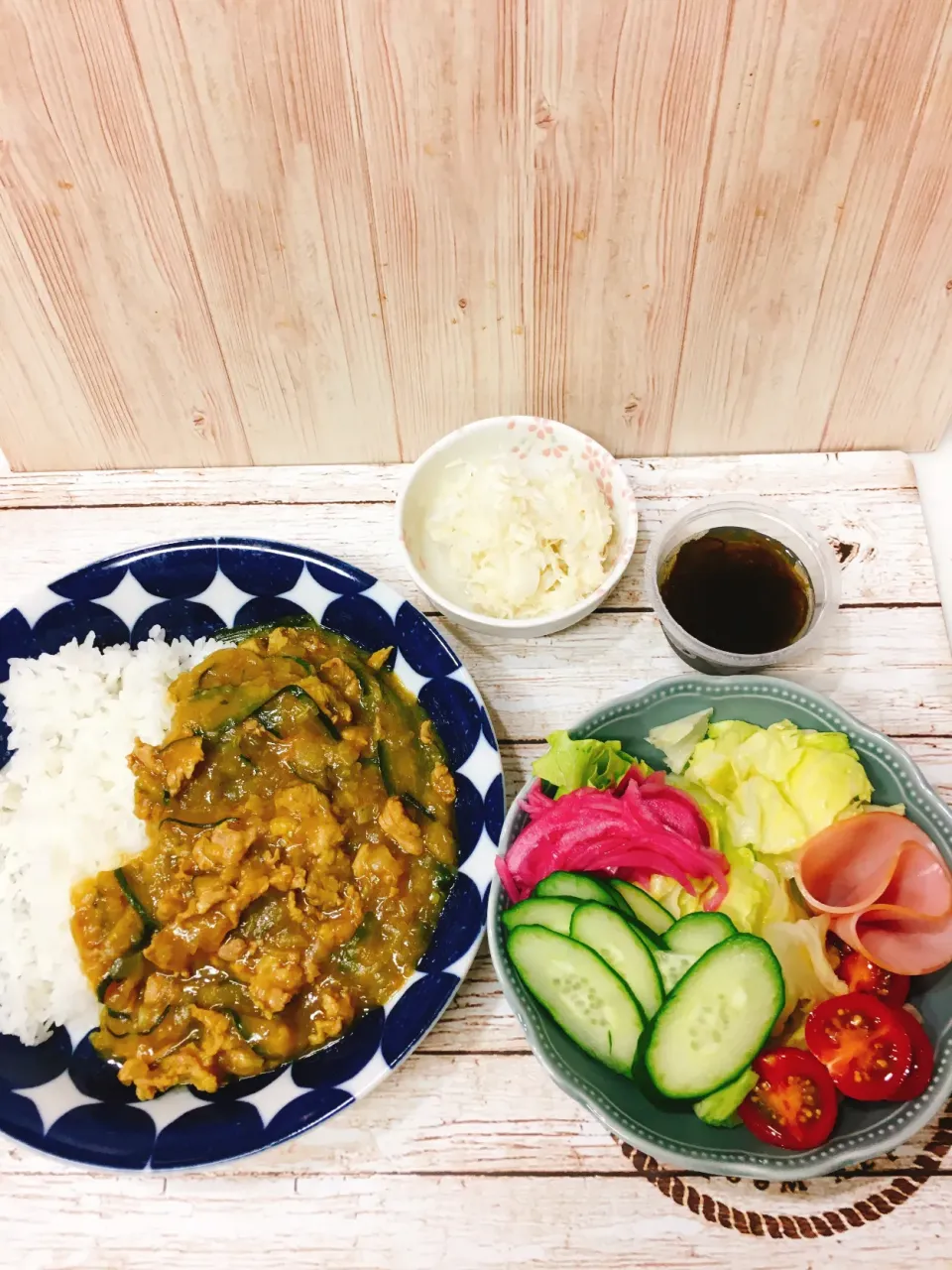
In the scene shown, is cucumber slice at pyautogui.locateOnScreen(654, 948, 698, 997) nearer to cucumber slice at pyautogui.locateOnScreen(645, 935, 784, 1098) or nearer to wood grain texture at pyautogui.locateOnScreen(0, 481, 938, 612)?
cucumber slice at pyautogui.locateOnScreen(645, 935, 784, 1098)

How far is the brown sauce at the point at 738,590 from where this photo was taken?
83.0 inches

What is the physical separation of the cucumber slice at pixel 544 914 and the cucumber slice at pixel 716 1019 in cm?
21

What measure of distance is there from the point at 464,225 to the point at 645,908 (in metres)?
1.43

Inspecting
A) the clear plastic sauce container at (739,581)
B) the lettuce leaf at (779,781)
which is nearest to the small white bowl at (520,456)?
the clear plastic sauce container at (739,581)

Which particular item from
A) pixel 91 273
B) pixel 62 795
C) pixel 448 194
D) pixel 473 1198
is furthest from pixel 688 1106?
pixel 91 273

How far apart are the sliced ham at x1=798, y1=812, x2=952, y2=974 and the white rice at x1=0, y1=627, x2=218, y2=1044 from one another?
1407 mm

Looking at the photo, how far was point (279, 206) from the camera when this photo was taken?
192 centimetres

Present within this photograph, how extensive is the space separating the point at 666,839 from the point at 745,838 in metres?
0.19

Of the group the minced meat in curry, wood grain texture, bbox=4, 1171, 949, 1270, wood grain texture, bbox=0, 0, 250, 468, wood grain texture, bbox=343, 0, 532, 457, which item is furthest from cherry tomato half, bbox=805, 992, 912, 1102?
wood grain texture, bbox=0, 0, 250, 468

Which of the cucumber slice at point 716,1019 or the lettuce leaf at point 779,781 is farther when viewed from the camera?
the lettuce leaf at point 779,781

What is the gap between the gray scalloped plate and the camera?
1.53 m

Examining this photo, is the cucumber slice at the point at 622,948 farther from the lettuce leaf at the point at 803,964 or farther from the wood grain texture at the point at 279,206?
the wood grain texture at the point at 279,206

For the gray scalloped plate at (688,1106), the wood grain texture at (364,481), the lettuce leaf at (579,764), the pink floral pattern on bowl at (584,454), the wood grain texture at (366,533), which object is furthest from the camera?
the wood grain texture at (364,481)

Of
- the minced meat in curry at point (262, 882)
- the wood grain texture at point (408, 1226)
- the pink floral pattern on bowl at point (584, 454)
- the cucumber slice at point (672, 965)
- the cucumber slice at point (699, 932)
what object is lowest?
the wood grain texture at point (408, 1226)
